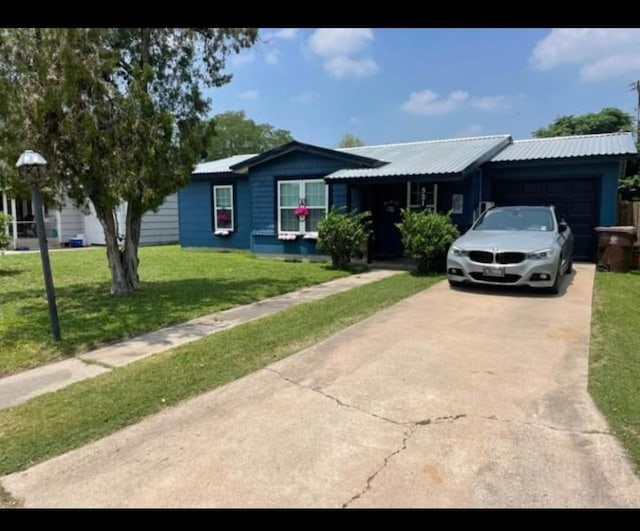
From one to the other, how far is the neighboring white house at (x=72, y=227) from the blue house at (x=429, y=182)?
26.8 feet

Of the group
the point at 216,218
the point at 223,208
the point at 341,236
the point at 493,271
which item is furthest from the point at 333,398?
the point at 216,218

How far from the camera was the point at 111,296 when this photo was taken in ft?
27.6

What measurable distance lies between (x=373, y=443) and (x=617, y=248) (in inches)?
376

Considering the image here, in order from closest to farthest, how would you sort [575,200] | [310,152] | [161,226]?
1. [575,200]
2. [310,152]
3. [161,226]

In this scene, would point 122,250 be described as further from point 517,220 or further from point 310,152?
point 517,220

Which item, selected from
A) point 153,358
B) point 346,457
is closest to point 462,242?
point 153,358

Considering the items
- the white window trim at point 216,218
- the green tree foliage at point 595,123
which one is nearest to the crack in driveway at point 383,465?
the white window trim at point 216,218

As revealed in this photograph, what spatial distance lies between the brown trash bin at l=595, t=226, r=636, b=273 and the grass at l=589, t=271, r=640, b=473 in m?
2.63

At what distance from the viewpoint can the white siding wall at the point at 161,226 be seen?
22.2m

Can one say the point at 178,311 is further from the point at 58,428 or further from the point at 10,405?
the point at 58,428

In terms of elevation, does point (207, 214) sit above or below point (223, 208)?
below

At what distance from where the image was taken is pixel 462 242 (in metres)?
8.59

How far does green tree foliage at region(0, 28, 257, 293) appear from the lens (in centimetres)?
695

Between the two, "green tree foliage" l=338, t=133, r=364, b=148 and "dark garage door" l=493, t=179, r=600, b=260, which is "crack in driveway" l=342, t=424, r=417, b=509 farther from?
"green tree foliage" l=338, t=133, r=364, b=148
